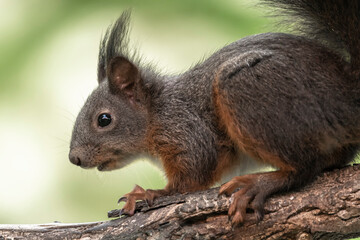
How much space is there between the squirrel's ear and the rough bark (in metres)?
0.78

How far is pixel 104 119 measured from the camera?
347cm

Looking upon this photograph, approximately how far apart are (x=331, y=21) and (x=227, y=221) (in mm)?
1185

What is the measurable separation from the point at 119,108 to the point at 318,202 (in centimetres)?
132

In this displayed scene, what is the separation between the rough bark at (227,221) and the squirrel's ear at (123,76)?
779 mm

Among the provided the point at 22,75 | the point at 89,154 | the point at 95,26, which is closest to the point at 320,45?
the point at 89,154

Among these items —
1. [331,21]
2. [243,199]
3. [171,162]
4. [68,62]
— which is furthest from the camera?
[68,62]

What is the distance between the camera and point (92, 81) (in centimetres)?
468

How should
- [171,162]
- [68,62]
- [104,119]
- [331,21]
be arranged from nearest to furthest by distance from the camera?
1. [331,21]
2. [171,162]
3. [104,119]
4. [68,62]

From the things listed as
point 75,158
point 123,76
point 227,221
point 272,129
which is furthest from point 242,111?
point 75,158

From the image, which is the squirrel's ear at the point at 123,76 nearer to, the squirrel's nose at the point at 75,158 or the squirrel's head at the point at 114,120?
the squirrel's head at the point at 114,120

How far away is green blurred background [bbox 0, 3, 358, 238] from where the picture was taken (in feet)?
13.9

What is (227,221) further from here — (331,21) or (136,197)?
(331,21)

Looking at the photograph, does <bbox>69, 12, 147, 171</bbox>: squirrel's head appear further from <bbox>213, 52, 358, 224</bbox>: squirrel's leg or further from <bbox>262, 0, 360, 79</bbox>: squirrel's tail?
<bbox>262, 0, 360, 79</bbox>: squirrel's tail

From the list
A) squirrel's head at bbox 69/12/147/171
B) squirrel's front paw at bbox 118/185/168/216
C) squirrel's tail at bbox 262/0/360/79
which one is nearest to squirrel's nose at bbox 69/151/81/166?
squirrel's head at bbox 69/12/147/171
